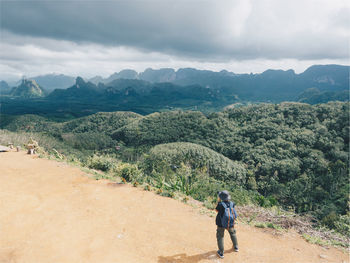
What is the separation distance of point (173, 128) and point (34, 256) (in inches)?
3514

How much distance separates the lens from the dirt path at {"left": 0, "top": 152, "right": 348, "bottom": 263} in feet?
22.1

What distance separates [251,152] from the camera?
67.2m

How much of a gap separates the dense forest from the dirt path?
313cm

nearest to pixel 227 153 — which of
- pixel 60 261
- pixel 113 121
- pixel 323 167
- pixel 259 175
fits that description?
pixel 259 175

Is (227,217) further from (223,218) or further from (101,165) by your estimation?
(101,165)

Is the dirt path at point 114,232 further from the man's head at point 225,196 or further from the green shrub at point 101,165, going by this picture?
the green shrub at point 101,165

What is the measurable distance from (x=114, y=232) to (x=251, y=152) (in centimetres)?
6544

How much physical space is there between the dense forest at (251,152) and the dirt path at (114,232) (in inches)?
123

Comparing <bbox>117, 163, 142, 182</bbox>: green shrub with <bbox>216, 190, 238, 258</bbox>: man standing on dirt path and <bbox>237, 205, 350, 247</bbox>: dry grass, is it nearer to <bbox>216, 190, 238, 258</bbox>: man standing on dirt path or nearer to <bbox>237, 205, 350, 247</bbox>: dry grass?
<bbox>237, 205, 350, 247</bbox>: dry grass

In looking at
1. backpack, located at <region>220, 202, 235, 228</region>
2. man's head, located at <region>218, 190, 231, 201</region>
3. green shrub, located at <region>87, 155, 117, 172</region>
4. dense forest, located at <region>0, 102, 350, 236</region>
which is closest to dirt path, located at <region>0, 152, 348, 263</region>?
backpack, located at <region>220, 202, 235, 228</region>

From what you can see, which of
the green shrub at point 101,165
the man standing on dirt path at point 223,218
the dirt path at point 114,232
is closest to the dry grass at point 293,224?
the dirt path at point 114,232

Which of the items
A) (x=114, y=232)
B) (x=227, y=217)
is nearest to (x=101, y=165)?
(x=114, y=232)

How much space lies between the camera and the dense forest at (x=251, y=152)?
3594 cm

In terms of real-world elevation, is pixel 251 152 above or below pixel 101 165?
below
